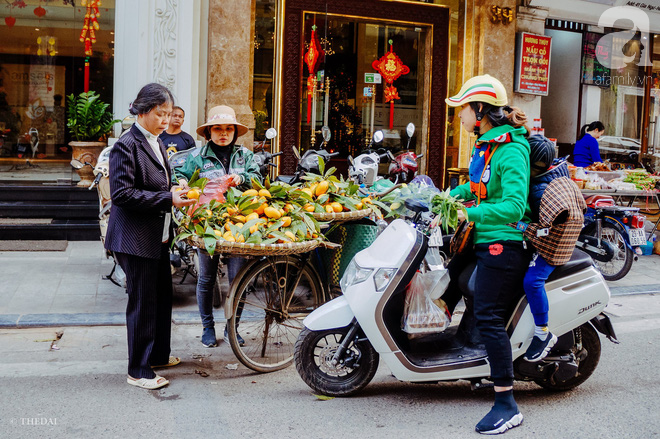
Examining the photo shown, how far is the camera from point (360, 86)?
11.6 meters

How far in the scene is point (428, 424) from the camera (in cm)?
428

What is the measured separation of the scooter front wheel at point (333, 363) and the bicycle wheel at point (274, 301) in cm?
64

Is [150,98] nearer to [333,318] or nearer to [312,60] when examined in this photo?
[333,318]

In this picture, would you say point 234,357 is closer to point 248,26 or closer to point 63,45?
point 248,26

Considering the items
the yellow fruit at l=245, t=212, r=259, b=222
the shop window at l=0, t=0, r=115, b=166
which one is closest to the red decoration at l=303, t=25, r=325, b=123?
the shop window at l=0, t=0, r=115, b=166

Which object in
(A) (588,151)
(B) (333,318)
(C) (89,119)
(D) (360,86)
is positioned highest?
(D) (360,86)

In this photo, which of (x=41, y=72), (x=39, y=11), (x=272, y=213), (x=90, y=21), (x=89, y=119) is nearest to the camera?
(x=272, y=213)

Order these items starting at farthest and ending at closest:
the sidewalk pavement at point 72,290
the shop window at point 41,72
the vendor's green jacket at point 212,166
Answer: the shop window at point 41,72
the sidewalk pavement at point 72,290
the vendor's green jacket at point 212,166

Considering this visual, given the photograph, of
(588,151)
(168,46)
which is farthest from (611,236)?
(168,46)

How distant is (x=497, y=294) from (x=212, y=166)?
249cm

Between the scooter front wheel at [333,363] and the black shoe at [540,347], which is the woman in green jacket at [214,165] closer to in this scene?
the scooter front wheel at [333,363]

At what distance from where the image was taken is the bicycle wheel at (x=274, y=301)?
5.01 metres

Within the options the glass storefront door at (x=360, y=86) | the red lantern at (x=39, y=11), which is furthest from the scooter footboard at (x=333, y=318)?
the red lantern at (x=39, y=11)

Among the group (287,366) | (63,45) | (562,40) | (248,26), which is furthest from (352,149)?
(287,366)
